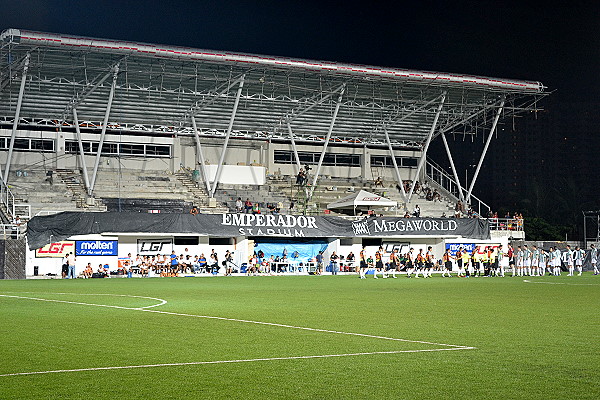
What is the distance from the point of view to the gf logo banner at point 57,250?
149ft

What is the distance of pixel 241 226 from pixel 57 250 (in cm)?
1092

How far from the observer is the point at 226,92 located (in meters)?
55.7

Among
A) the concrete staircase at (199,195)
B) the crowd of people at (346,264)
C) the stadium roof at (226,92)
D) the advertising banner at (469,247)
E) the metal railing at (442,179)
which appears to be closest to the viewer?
the crowd of people at (346,264)

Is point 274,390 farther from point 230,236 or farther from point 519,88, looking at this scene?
point 519,88

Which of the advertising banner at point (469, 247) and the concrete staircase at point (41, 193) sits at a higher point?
the concrete staircase at point (41, 193)

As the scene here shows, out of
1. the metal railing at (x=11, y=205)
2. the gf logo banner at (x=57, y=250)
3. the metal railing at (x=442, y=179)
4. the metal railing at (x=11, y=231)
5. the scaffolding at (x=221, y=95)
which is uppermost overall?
the scaffolding at (x=221, y=95)

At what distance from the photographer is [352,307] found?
63.9 feet

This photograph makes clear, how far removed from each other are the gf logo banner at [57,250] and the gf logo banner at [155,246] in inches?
170

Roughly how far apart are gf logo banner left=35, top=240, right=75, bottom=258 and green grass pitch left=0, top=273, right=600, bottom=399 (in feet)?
86.9

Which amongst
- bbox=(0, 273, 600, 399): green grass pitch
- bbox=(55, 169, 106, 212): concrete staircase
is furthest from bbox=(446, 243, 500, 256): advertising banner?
bbox=(0, 273, 600, 399): green grass pitch

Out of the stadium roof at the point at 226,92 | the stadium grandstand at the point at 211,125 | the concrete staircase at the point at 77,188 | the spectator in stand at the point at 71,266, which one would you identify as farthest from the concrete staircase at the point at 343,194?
the spectator in stand at the point at 71,266

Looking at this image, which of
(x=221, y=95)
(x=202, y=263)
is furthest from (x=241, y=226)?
(x=221, y=95)

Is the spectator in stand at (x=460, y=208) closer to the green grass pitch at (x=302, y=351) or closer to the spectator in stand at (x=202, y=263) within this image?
the spectator in stand at (x=202, y=263)

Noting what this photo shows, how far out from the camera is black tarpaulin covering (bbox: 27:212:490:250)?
1756 inches
